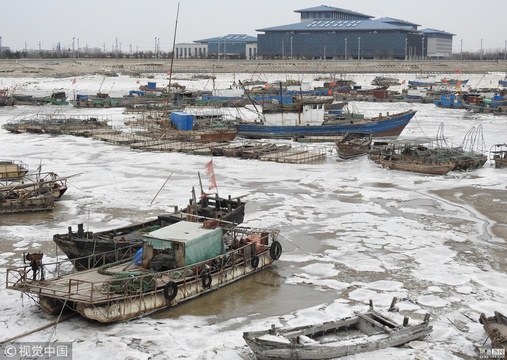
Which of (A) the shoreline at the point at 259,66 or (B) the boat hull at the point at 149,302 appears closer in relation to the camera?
(B) the boat hull at the point at 149,302

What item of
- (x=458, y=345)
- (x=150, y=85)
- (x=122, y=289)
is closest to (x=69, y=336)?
(x=122, y=289)

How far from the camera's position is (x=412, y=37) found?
581 ft

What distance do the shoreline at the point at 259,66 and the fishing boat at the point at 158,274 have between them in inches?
4658

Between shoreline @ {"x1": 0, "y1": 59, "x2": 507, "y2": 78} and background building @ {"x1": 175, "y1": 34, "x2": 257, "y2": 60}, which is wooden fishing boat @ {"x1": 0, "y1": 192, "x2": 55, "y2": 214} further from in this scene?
background building @ {"x1": 175, "y1": 34, "x2": 257, "y2": 60}

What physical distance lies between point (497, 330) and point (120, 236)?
1077 cm

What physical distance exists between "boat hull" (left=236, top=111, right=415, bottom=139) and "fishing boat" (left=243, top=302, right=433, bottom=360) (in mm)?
35484

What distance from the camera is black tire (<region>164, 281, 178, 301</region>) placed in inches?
Result: 642

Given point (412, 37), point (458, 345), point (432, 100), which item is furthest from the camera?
point (412, 37)

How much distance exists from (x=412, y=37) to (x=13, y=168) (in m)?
158

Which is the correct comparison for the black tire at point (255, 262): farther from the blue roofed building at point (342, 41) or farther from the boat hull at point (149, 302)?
the blue roofed building at point (342, 41)

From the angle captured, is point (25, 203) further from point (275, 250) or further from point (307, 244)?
point (275, 250)

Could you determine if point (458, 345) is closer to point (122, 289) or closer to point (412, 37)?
point (122, 289)

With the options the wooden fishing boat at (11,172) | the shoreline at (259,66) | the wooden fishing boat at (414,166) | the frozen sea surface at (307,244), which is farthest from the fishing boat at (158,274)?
the shoreline at (259,66)

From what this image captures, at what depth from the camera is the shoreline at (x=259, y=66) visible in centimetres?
13938
